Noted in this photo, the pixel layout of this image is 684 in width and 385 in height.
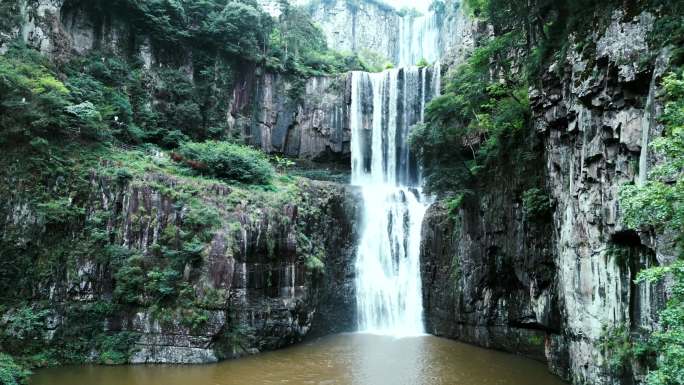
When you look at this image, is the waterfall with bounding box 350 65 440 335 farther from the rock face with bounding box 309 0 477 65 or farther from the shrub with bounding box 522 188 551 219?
the rock face with bounding box 309 0 477 65

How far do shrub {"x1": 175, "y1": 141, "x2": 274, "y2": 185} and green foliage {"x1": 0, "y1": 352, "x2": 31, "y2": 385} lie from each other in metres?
9.50

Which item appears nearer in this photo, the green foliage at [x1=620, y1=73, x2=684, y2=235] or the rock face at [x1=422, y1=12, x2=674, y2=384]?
the green foliage at [x1=620, y1=73, x2=684, y2=235]

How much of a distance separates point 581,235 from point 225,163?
46.1 ft

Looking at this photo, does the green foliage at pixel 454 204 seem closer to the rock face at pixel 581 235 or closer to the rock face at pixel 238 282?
the rock face at pixel 581 235

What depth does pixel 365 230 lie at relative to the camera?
2275cm

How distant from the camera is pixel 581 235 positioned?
36.9 feet

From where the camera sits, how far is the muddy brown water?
12688 mm

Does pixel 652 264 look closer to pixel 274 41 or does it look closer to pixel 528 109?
pixel 528 109

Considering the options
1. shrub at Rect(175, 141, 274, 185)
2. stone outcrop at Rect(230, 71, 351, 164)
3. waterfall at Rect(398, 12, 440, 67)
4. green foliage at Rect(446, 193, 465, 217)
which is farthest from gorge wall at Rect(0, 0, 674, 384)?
waterfall at Rect(398, 12, 440, 67)

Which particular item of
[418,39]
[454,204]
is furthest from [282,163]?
[418,39]

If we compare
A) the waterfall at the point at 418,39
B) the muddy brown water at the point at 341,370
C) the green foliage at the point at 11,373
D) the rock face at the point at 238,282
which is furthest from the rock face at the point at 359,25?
the green foliage at the point at 11,373

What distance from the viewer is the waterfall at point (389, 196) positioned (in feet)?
69.2

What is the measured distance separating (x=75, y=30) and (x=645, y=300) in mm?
26280

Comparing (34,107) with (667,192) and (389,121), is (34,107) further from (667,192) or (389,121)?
(667,192)
